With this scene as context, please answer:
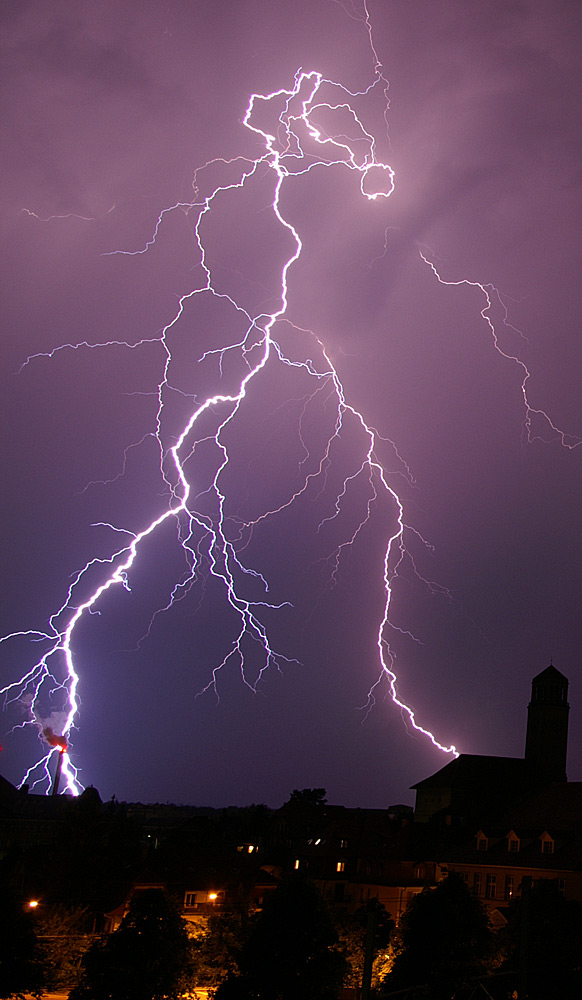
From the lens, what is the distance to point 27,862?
115ft

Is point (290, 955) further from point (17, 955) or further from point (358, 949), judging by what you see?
point (358, 949)

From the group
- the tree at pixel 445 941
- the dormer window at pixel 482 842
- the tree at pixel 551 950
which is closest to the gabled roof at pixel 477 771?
the dormer window at pixel 482 842

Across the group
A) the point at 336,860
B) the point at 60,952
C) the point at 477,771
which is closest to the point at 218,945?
the point at 60,952

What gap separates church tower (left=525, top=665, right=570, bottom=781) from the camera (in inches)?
2094

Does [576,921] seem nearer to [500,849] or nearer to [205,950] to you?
[205,950]

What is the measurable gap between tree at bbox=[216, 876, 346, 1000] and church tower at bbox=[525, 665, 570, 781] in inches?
1538

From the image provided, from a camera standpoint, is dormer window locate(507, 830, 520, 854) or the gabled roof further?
the gabled roof

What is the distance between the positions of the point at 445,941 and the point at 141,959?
5439 mm

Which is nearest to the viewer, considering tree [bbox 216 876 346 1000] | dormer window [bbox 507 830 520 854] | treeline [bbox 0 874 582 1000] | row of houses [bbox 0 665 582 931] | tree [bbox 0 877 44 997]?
tree [bbox 216 876 346 1000]

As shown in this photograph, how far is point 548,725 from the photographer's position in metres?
54.6

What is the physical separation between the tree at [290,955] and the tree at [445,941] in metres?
1.65

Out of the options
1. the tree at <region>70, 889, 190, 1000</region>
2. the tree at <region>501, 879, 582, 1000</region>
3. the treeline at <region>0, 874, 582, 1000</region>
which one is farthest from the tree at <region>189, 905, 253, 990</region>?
the tree at <region>501, 879, 582, 1000</region>

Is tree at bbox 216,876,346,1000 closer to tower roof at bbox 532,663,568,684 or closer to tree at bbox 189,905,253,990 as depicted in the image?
tree at bbox 189,905,253,990

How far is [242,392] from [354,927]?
18336 millimetres
